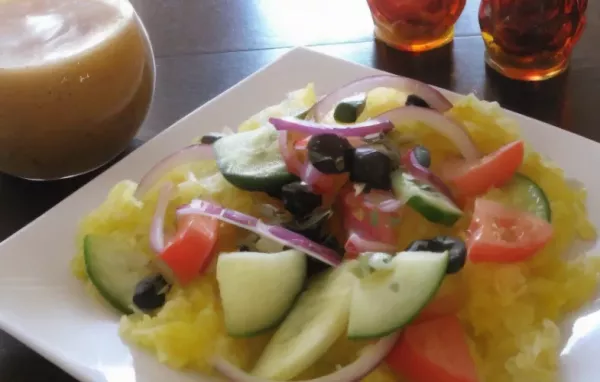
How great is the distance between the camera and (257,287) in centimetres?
105

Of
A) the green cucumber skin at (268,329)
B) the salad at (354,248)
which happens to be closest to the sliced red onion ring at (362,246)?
the salad at (354,248)

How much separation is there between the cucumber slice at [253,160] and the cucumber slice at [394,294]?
0.97 feet

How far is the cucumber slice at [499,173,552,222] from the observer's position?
1.21 m

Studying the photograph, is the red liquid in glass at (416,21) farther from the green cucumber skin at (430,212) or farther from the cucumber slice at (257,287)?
the cucumber slice at (257,287)

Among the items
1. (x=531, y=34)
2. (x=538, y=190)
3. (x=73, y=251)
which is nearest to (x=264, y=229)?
(x=73, y=251)

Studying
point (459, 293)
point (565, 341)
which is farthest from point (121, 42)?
point (565, 341)

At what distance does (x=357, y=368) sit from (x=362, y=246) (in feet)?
0.65

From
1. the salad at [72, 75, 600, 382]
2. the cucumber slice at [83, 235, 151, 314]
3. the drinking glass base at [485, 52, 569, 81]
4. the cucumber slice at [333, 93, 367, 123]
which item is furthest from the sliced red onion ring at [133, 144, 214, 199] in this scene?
the drinking glass base at [485, 52, 569, 81]

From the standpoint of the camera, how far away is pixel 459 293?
1072mm

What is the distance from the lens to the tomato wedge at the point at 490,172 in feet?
4.11

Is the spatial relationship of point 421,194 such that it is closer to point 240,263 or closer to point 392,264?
point 392,264

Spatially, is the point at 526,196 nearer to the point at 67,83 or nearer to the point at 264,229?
the point at 264,229

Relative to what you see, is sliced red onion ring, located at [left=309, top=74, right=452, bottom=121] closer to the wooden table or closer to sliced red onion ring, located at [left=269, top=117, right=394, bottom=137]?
sliced red onion ring, located at [left=269, top=117, right=394, bottom=137]

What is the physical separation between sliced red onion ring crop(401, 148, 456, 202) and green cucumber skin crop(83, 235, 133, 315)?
526mm
